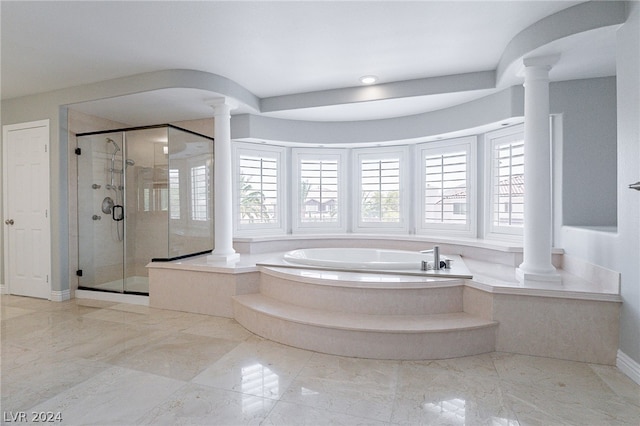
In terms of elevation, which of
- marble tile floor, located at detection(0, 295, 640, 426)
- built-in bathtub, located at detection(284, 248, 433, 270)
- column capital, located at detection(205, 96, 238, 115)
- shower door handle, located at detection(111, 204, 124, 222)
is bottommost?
marble tile floor, located at detection(0, 295, 640, 426)

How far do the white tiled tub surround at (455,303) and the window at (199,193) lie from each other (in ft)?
2.69

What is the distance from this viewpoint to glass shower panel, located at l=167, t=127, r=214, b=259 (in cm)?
365

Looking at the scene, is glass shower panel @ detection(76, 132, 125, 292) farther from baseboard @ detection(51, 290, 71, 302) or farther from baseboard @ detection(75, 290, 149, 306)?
baseboard @ detection(51, 290, 71, 302)

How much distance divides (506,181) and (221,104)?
10.3 ft

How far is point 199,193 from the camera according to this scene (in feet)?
12.9

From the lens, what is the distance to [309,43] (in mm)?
2549

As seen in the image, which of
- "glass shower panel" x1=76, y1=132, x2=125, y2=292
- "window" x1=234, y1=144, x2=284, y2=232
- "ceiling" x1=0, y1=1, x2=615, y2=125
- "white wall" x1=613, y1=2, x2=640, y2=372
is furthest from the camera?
"window" x1=234, y1=144, x2=284, y2=232

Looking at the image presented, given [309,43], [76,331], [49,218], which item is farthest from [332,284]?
[49,218]

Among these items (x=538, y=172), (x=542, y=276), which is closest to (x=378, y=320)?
(x=542, y=276)

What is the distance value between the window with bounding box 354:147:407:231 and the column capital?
1.85 metres

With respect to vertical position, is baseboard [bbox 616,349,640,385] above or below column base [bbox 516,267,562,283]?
below

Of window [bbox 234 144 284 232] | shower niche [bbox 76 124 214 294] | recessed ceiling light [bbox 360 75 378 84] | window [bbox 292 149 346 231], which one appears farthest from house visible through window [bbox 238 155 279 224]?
recessed ceiling light [bbox 360 75 378 84]

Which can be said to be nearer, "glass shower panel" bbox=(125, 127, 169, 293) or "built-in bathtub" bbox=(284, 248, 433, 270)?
"built-in bathtub" bbox=(284, 248, 433, 270)

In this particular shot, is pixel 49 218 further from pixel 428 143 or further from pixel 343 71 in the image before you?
pixel 428 143
